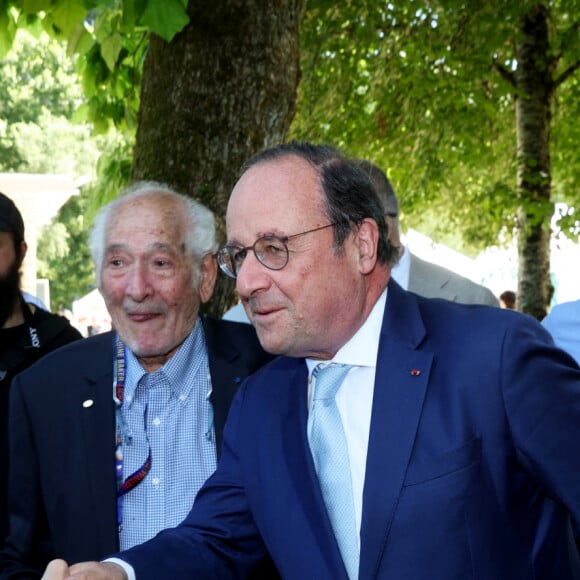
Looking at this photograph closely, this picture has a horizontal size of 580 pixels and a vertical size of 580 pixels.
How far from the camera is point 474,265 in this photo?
18.9m

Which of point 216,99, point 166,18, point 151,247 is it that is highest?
point 166,18

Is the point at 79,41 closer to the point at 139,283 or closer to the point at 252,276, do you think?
the point at 139,283

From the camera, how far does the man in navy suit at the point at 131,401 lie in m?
3.14

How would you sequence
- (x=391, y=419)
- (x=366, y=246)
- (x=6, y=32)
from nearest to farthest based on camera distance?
(x=391, y=419)
(x=366, y=246)
(x=6, y=32)

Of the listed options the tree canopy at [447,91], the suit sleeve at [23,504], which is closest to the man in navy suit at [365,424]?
the suit sleeve at [23,504]

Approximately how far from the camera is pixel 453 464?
2.26m

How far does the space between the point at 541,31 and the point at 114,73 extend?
24.7 feet

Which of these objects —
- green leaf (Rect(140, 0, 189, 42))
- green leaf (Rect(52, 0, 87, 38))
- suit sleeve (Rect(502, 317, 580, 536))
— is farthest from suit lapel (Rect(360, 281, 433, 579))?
green leaf (Rect(52, 0, 87, 38))

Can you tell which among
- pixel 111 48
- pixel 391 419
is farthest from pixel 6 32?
pixel 391 419

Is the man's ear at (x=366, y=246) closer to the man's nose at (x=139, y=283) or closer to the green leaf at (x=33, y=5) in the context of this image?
the man's nose at (x=139, y=283)

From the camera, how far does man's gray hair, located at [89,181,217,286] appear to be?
11.6ft

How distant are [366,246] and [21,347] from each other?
2.04 m

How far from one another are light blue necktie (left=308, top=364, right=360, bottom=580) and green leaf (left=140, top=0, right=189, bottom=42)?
2.66m

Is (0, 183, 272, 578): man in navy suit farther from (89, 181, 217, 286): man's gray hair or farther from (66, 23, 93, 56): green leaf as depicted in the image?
(66, 23, 93, 56): green leaf
